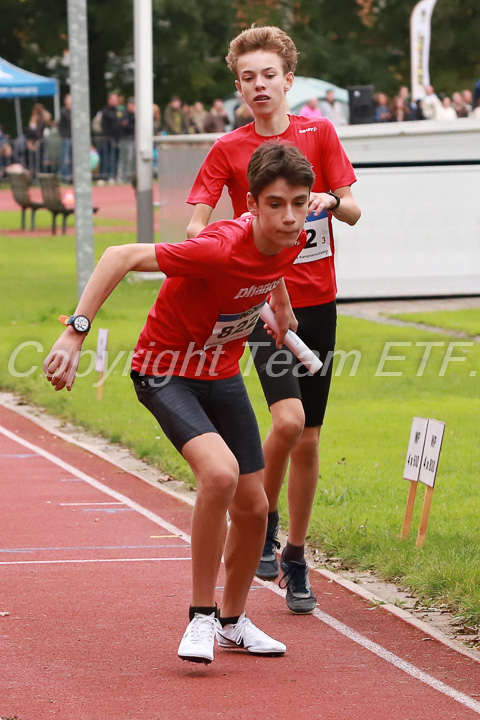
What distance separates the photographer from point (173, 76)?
59.2m

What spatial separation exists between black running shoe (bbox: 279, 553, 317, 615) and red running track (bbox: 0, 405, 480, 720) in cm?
5

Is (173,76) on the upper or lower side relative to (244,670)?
upper

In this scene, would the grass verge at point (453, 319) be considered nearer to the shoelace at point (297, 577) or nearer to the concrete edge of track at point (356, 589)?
the concrete edge of track at point (356, 589)

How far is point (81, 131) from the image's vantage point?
15.7 meters

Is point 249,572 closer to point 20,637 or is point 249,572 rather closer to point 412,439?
point 20,637

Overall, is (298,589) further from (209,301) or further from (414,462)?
(209,301)

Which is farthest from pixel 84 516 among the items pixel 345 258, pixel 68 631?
pixel 345 258

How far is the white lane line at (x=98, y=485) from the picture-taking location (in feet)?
24.7

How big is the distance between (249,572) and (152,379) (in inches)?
34.2

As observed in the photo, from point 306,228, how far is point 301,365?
2.02ft

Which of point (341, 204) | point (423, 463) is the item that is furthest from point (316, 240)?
point (423, 463)

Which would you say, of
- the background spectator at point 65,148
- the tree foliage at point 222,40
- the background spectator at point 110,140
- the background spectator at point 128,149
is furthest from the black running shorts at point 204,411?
the tree foliage at point 222,40

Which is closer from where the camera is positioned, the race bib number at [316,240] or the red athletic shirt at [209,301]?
the red athletic shirt at [209,301]

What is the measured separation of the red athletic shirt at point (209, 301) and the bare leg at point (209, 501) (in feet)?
1.07
